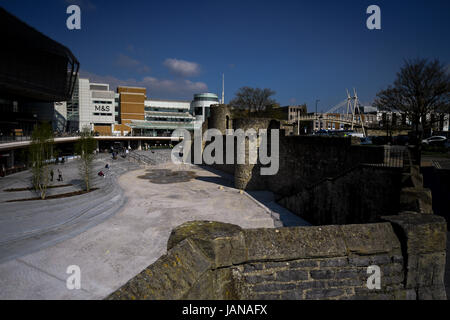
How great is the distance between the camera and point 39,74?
128ft

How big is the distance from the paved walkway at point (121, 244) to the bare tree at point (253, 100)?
41.0 meters

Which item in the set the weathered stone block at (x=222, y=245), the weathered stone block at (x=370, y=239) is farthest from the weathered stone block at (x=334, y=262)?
the weathered stone block at (x=222, y=245)

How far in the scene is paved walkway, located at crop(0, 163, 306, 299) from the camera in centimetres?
834

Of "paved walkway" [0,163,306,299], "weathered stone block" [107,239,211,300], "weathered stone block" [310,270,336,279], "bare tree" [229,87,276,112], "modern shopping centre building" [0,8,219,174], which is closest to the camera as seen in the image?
"weathered stone block" [107,239,211,300]

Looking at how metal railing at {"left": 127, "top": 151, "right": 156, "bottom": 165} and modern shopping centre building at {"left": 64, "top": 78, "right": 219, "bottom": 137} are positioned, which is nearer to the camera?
metal railing at {"left": 127, "top": 151, "right": 156, "bottom": 165}

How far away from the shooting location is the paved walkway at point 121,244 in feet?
27.3

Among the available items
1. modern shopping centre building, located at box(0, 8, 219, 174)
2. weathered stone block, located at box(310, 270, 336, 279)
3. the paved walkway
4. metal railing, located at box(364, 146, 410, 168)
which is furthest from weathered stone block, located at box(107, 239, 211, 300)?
modern shopping centre building, located at box(0, 8, 219, 174)

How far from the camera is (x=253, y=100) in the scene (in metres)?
59.7

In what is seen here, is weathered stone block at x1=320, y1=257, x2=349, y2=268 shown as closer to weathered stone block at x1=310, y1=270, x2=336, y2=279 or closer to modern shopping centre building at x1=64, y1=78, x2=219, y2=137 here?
weathered stone block at x1=310, y1=270, x2=336, y2=279

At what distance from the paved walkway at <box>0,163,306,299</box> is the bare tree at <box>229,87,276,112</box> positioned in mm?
40989

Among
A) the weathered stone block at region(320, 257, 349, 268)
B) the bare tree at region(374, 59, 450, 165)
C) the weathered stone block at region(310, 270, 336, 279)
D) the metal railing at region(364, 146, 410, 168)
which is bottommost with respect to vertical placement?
the weathered stone block at region(310, 270, 336, 279)

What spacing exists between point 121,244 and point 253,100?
52642 millimetres

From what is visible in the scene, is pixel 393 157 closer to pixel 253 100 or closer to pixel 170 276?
pixel 170 276

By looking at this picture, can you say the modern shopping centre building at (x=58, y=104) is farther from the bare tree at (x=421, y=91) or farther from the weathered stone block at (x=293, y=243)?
the bare tree at (x=421, y=91)
